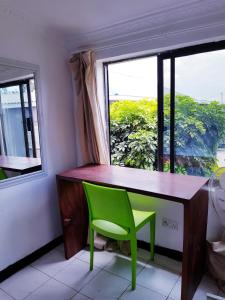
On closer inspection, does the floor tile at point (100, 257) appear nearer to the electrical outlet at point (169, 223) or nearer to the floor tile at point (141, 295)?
the floor tile at point (141, 295)

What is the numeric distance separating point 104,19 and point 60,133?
1071 millimetres

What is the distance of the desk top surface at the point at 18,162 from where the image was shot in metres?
1.78

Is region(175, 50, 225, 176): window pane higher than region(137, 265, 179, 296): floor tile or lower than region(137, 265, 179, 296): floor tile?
higher

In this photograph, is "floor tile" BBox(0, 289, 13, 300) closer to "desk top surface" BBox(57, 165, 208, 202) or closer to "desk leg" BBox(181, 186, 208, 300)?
"desk top surface" BBox(57, 165, 208, 202)

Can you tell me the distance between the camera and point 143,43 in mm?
1861

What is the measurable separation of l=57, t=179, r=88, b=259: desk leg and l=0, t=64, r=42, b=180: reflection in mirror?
33 centimetres

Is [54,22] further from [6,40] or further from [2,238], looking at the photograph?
[2,238]

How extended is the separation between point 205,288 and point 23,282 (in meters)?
1.39

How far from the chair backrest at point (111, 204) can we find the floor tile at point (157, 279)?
0.53 metres

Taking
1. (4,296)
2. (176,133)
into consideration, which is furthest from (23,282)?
(176,133)

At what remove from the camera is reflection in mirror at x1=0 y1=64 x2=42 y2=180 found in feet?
5.81

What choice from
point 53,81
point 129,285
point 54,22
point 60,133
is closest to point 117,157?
point 60,133

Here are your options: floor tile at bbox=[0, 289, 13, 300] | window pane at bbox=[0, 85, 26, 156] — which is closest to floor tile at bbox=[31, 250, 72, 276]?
floor tile at bbox=[0, 289, 13, 300]

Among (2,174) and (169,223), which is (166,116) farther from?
(2,174)
